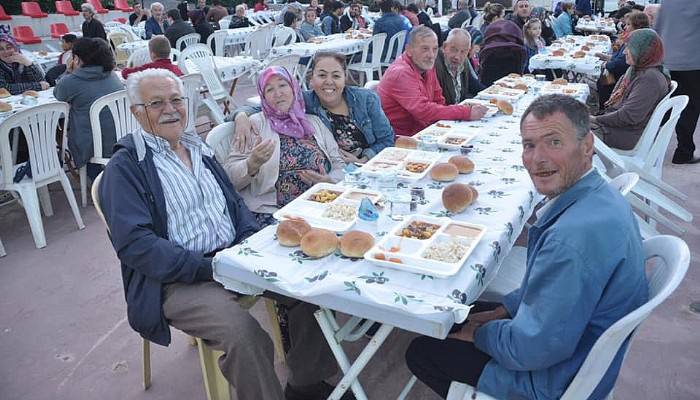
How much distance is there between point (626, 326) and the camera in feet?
4.30

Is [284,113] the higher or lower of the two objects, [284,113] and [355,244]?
the higher

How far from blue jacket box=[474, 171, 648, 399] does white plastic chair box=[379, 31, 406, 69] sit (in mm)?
7441

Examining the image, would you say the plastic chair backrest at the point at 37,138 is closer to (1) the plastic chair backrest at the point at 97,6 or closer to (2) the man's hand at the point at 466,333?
(2) the man's hand at the point at 466,333

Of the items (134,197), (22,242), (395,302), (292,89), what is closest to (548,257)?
(395,302)

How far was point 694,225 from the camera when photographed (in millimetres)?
3875

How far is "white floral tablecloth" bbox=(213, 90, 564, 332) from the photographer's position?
1550mm

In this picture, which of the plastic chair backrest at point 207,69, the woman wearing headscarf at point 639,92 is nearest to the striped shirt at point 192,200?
the woman wearing headscarf at point 639,92

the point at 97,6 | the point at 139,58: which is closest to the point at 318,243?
the point at 139,58

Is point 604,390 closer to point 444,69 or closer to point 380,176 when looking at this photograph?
point 380,176

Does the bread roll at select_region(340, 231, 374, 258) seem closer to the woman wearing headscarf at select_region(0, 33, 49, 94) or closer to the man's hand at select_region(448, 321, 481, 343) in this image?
the man's hand at select_region(448, 321, 481, 343)

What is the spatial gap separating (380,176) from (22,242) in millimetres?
3226

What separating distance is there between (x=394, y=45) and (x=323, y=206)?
7195 mm

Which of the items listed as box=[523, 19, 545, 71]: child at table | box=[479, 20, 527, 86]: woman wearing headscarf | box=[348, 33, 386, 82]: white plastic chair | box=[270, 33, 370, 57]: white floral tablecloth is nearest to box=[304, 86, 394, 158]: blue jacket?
box=[479, 20, 527, 86]: woman wearing headscarf

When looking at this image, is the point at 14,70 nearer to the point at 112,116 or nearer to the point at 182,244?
the point at 112,116
